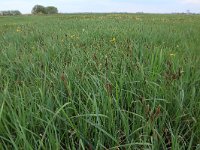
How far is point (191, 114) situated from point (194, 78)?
698 millimetres

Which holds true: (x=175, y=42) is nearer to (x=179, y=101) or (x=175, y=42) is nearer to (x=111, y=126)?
(x=179, y=101)

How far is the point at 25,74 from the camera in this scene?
2.70m

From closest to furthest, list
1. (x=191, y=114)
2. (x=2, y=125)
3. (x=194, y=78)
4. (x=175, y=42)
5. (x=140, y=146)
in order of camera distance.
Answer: (x=140, y=146)
(x=2, y=125)
(x=191, y=114)
(x=194, y=78)
(x=175, y=42)

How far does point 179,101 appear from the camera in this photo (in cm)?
190

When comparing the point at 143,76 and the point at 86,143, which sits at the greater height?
the point at 143,76

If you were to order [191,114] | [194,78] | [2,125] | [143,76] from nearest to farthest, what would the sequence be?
1. [2,125]
2. [191,114]
3. [143,76]
4. [194,78]

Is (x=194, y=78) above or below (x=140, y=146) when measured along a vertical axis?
above

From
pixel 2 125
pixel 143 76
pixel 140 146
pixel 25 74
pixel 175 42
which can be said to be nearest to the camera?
pixel 140 146

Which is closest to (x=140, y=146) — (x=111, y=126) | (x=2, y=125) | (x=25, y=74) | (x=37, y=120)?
(x=111, y=126)

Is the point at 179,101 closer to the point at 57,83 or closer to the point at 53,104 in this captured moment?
the point at 53,104

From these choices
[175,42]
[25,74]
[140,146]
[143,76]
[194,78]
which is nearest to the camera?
[140,146]

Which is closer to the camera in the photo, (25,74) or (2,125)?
(2,125)

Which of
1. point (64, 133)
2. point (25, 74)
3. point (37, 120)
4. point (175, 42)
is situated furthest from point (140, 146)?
point (175, 42)

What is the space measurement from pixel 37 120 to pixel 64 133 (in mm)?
193
